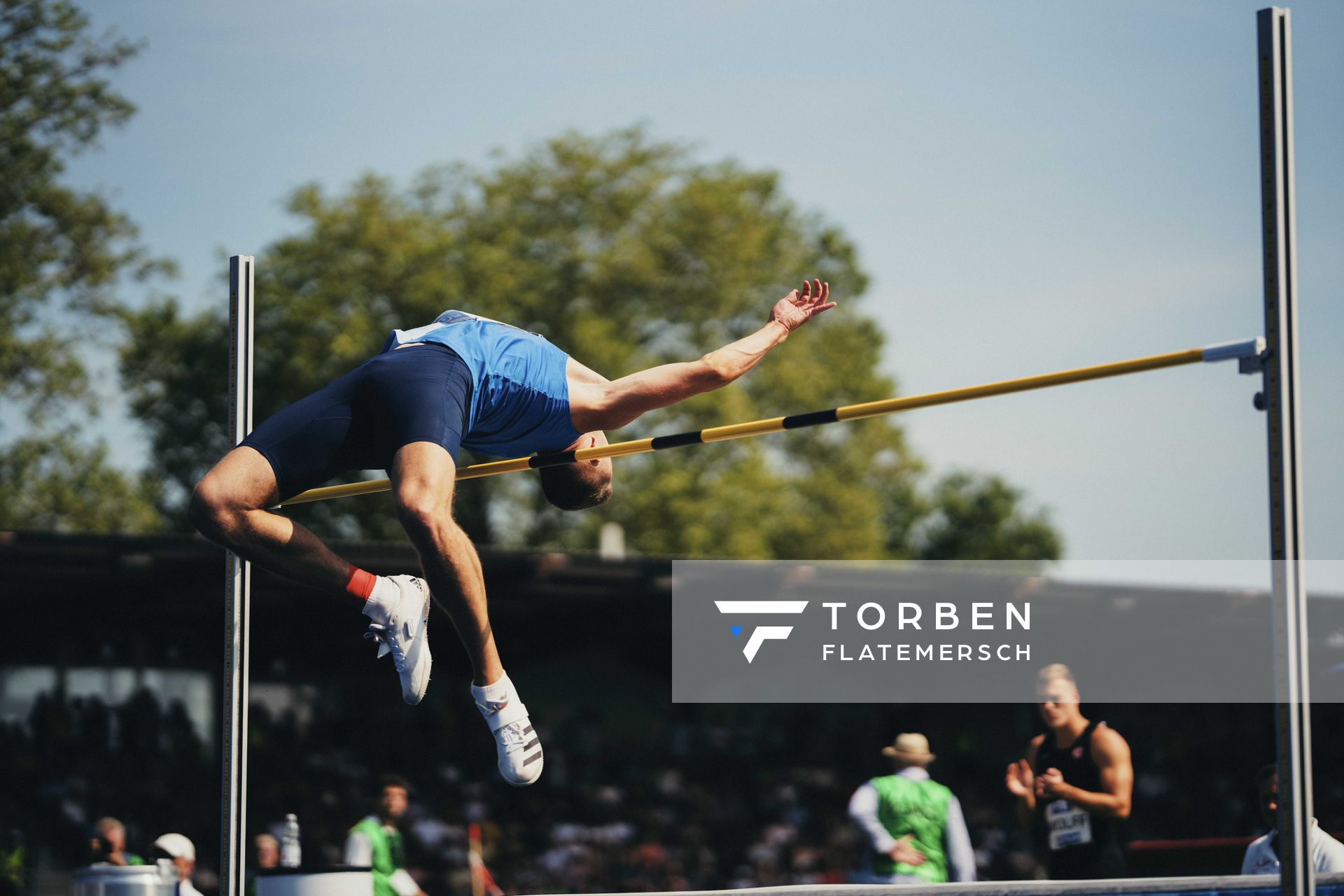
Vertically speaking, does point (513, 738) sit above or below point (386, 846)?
above

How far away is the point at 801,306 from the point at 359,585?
1779 millimetres

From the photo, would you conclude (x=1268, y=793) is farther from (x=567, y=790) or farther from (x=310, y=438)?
(x=567, y=790)

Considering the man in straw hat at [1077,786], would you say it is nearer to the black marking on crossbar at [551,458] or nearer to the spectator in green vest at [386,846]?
the black marking on crossbar at [551,458]

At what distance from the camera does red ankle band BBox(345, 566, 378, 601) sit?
16.5 feet

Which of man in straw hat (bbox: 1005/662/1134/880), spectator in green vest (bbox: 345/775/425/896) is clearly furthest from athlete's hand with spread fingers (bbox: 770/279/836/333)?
spectator in green vest (bbox: 345/775/425/896)

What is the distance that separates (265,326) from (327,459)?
87.0 ft

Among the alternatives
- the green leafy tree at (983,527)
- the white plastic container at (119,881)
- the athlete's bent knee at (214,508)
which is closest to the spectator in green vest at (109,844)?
the white plastic container at (119,881)

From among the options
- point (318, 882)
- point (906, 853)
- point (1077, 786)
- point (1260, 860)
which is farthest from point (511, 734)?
point (1260, 860)

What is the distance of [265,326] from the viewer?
30469mm

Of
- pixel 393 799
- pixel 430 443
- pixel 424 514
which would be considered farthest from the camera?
pixel 393 799

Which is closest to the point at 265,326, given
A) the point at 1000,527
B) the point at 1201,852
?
the point at 1201,852

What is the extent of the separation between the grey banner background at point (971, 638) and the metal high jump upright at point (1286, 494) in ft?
41.2

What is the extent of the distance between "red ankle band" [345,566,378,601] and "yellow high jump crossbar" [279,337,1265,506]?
0.97ft

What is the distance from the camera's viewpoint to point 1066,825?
264 inches
